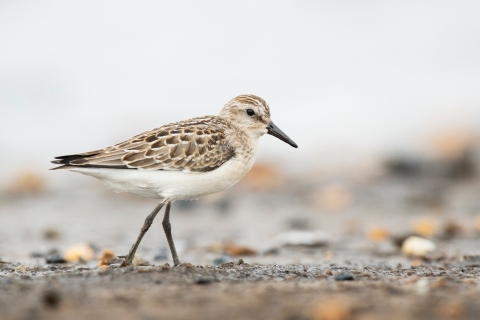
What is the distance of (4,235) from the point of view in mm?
10031

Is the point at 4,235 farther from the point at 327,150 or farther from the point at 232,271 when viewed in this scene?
the point at 327,150

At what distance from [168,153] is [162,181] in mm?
293

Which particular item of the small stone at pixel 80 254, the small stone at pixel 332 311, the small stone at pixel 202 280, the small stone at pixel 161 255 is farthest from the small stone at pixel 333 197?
the small stone at pixel 332 311

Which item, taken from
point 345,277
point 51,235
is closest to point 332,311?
point 345,277

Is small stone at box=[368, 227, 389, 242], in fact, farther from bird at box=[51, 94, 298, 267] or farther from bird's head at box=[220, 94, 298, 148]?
bird at box=[51, 94, 298, 267]

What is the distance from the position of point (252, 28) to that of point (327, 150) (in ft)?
25.4

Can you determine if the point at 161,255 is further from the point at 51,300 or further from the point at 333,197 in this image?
the point at 333,197

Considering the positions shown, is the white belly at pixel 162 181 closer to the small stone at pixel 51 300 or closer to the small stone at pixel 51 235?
the small stone at pixel 51 300

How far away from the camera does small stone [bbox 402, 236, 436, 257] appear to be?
8086 millimetres

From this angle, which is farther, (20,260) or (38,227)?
(38,227)

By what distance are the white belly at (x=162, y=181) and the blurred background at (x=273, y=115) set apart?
166 centimetres

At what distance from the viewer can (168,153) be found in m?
6.64

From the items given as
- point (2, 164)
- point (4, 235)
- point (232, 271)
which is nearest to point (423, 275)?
point (232, 271)

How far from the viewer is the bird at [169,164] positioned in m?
6.52
